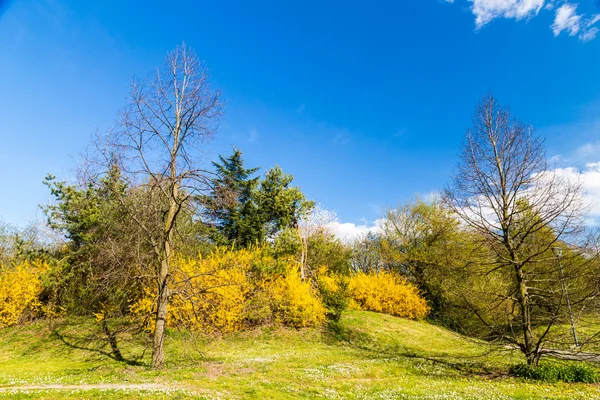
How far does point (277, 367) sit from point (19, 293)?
60.8ft

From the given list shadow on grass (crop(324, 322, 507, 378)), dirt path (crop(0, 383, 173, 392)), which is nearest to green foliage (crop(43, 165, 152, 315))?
dirt path (crop(0, 383, 173, 392))

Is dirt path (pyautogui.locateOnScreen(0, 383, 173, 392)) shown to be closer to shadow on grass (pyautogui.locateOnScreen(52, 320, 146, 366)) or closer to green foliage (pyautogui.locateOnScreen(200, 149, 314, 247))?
shadow on grass (pyautogui.locateOnScreen(52, 320, 146, 366))

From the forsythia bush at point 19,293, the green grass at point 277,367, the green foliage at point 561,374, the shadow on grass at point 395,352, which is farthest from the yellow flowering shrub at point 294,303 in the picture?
the forsythia bush at point 19,293

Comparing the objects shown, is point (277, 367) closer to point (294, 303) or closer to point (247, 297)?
point (294, 303)

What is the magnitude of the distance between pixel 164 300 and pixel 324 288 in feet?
45.3

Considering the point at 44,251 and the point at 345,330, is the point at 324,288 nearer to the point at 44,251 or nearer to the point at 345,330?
the point at 345,330

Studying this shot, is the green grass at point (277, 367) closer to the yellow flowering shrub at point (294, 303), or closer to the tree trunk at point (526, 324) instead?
the yellow flowering shrub at point (294, 303)

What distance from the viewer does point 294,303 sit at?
22031 mm

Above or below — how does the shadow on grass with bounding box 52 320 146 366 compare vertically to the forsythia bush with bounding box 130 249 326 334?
below

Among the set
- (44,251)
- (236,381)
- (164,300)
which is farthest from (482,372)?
(44,251)

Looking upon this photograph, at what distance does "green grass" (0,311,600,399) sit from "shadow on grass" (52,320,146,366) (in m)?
0.11

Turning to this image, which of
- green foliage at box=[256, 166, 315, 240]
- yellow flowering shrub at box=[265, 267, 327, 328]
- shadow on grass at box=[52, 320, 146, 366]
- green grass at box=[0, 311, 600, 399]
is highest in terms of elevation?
green foliage at box=[256, 166, 315, 240]

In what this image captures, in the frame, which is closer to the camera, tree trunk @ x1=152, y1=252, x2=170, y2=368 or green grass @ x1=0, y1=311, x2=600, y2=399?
green grass @ x1=0, y1=311, x2=600, y2=399

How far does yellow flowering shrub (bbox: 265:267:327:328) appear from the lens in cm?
2197
